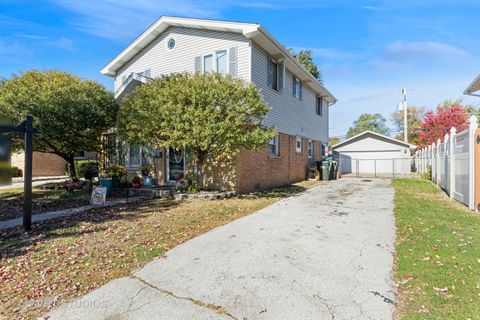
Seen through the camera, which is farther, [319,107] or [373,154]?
[373,154]

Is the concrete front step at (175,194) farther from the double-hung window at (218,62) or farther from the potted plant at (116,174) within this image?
the double-hung window at (218,62)

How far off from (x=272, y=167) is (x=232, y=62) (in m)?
5.15

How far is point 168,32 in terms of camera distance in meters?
14.1

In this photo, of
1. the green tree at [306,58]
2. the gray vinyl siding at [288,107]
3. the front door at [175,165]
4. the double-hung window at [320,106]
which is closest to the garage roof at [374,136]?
the gray vinyl siding at [288,107]

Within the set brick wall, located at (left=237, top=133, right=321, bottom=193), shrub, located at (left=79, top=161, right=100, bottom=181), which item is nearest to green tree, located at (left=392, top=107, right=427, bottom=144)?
brick wall, located at (left=237, top=133, right=321, bottom=193)

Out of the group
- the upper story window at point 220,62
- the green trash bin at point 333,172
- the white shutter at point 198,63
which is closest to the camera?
the upper story window at point 220,62

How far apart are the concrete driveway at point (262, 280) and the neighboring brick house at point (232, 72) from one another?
595 centimetres

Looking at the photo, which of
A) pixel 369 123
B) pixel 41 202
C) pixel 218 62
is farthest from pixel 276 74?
pixel 369 123

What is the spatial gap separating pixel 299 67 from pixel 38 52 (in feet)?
43.6

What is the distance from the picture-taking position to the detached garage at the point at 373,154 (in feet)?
88.6

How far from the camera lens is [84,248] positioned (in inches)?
201

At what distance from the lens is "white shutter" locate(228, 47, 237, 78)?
11956 millimetres

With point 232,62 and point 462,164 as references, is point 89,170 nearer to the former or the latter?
point 232,62

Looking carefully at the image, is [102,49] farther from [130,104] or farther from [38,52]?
[130,104]
